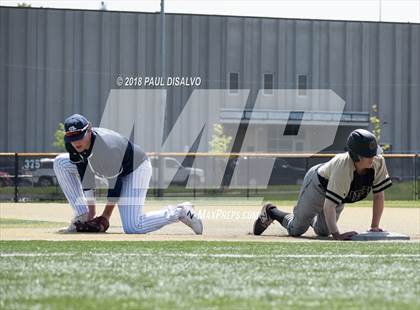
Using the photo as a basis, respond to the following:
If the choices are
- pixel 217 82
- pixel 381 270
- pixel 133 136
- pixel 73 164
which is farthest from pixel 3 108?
pixel 381 270

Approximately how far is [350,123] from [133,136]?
1170 cm

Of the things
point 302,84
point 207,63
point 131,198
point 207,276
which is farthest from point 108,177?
point 302,84

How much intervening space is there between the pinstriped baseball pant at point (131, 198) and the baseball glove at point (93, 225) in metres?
0.16

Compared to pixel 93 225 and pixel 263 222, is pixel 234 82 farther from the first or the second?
pixel 93 225

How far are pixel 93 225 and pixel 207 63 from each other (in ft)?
111

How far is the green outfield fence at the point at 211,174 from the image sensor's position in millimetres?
25391

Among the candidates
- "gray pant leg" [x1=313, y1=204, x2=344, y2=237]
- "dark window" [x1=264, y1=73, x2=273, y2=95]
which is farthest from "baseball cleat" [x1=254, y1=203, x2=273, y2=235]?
"dark window" [x1=264, y1=73, x2=273, y2=95]

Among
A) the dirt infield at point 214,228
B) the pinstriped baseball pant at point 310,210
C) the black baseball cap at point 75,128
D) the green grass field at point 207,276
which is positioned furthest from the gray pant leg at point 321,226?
the black baseball cap at point 75,128

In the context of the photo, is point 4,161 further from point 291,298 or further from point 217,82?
point 291,298

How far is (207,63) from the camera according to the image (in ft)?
144

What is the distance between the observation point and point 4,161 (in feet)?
86.9

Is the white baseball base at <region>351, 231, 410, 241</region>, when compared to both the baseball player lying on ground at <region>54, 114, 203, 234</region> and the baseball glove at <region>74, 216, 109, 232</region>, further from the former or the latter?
the baseball glove at <region>74, 216, 109, 232</region>

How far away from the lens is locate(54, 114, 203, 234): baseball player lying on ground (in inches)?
388

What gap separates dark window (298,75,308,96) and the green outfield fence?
16.2 m
